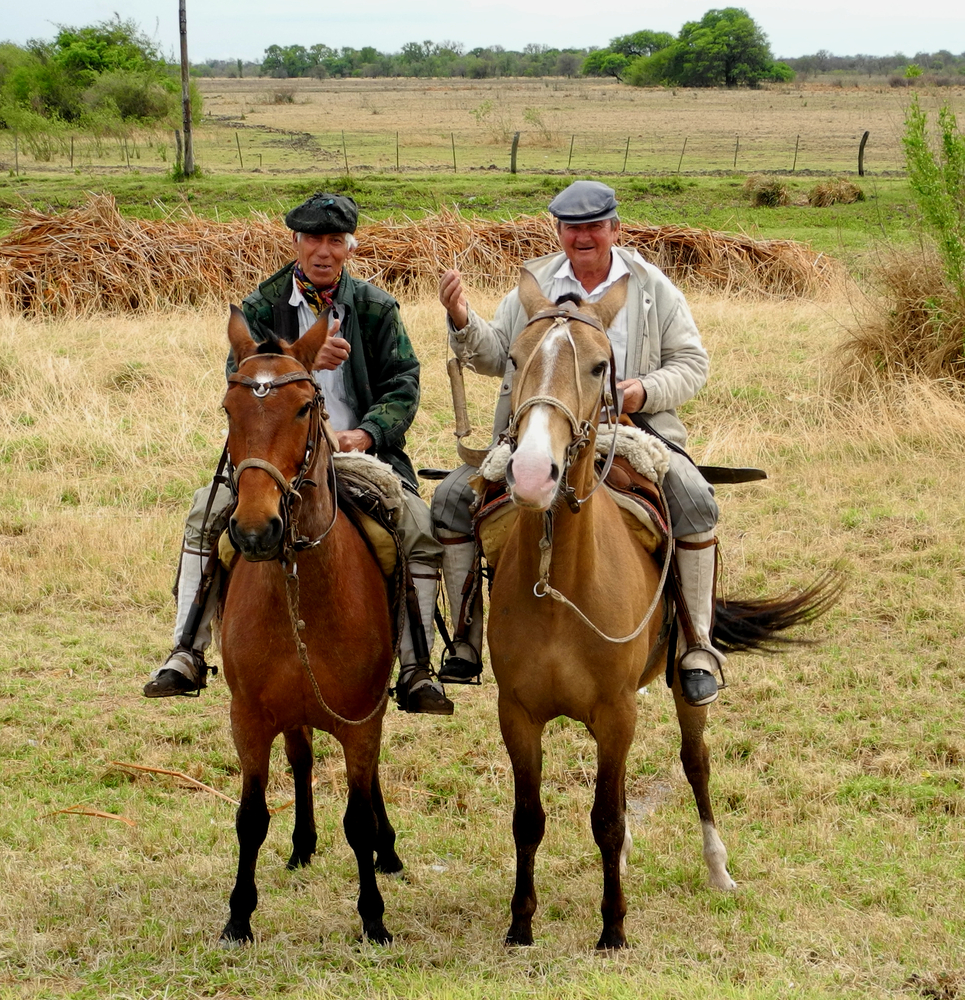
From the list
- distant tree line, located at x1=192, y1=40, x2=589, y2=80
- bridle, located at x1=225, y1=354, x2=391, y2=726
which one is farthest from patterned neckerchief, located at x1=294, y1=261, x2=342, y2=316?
distant tree line, located at x1=192, y1=40, x2=589, y2=80

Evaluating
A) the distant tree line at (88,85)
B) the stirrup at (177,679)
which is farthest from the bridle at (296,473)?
the distant tree line at (88,85)

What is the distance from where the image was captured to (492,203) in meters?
25.8

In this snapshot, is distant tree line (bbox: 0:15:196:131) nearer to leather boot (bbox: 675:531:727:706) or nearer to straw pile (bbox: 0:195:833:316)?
straw pile (bbox: 0:195:833:316)

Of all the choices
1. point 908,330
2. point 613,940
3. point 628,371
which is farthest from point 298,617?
point 908,330

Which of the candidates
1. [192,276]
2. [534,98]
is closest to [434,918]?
[192,276]

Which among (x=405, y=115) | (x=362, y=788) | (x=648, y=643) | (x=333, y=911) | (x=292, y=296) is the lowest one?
(x=333, y=911)

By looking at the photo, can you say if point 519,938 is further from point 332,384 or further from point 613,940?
point 332,384

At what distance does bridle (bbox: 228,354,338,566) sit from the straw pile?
41.4ft

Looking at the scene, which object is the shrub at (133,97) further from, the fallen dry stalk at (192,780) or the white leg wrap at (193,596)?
the white leg wrap at (193,596)

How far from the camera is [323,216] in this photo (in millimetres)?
4676

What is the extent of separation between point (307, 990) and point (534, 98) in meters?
75.1

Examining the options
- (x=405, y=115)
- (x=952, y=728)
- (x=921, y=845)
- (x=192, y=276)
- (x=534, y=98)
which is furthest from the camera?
(x=534, y=98)

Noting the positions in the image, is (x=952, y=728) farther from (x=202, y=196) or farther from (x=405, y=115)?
(x=405, y=115)

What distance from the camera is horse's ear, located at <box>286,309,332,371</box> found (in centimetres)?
390
